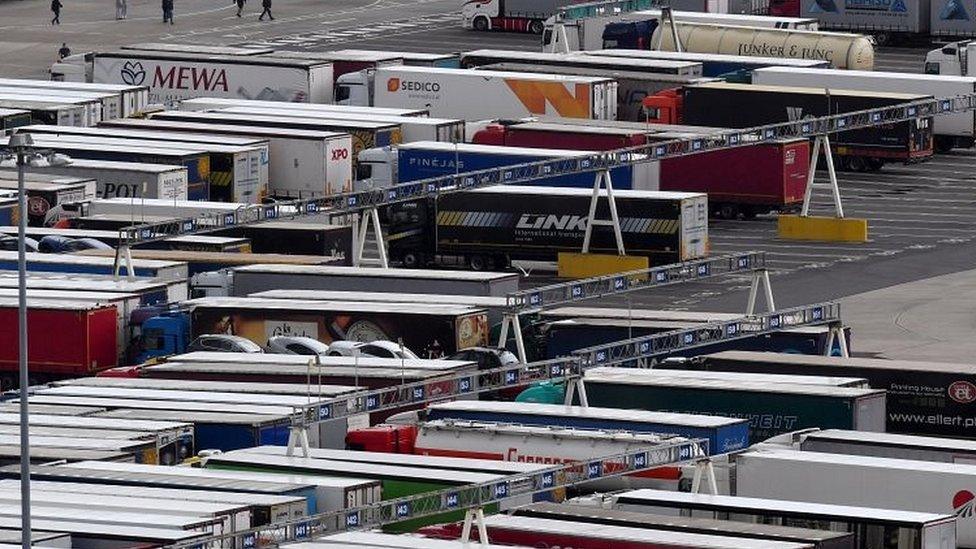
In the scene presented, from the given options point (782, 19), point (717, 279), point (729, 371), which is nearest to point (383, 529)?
point (729, 371)

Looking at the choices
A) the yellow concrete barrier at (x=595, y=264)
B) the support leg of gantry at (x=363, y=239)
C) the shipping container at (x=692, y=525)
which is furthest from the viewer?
the yellow concrete barrier at (x=595, y=264)

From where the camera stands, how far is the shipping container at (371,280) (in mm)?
83438

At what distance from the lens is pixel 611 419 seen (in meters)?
65.1

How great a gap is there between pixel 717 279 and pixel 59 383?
30.3 m

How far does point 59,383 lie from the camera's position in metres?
72.5

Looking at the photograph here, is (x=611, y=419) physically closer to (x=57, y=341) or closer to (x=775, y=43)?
(x=57, y=341)

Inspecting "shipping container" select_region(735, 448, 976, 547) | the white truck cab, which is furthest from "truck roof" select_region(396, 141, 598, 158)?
"shipping container" select_region(735, 448, 976, 547)

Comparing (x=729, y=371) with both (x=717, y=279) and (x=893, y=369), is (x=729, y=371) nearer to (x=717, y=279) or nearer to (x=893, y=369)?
(x=893, y=369)

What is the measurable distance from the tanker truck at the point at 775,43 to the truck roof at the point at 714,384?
61141 millimetres

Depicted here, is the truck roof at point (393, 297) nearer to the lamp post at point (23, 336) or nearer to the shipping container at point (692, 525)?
the shipping container at point (692, 525)

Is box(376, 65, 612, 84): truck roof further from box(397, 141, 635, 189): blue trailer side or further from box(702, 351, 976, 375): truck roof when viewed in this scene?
box(702, 351, 976, 375): truck roof

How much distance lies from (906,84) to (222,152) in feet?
96.1

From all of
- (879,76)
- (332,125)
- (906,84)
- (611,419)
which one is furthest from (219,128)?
(611,419)

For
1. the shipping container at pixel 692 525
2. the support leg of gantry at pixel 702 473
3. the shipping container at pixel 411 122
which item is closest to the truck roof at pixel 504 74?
the shipping container at pixel 411 122
